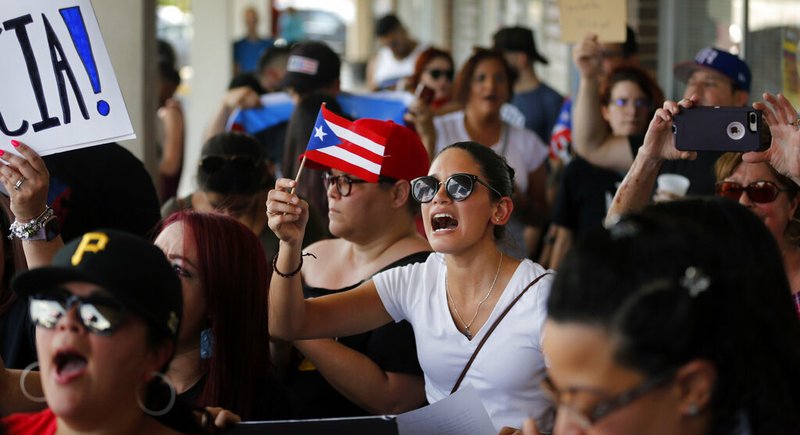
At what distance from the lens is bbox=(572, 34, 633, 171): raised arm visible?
5988 millimetres

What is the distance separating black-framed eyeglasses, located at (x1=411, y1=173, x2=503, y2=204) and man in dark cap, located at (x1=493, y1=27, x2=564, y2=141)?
5028 mm

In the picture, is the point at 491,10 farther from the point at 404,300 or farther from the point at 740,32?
the point at 404,300

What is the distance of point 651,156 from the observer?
3742 millimetres

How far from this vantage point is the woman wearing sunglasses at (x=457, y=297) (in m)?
3.55

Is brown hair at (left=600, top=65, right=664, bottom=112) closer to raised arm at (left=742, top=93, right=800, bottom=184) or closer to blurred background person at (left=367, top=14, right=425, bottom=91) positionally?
raised arm at (left=742, top=93, right=800, bottom=184)

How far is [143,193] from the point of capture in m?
4.63

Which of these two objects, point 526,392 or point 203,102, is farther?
point 203,102

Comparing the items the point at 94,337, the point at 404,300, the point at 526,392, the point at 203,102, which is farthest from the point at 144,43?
the point at 203,102

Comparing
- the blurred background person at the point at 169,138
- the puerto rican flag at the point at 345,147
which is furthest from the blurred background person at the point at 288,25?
the puerto rican flag at the point at 345,147

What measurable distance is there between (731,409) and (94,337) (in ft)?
4.20

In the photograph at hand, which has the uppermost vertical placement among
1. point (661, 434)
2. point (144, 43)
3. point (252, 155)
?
point (144, 43)

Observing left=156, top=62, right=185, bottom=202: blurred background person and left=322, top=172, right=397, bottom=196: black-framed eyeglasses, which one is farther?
left=156, top=62, right=185, bottom=202: blurred background person

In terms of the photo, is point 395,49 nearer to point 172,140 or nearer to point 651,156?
point 172,140

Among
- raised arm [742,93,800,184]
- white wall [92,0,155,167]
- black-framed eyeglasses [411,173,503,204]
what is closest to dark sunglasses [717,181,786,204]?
raised arm [742,93,800,184]
